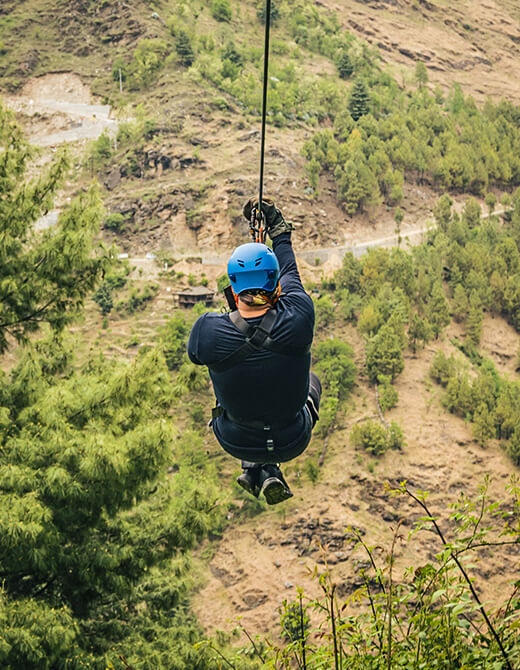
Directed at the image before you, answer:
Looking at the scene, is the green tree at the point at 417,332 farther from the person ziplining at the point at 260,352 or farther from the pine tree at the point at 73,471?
the person ziplining at the point at 260,352

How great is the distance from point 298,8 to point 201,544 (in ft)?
152

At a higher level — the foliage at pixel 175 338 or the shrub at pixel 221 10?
the shrub at pixel 221 10

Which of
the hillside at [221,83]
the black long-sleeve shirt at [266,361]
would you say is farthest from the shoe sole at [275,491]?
the hillside at [221,83]

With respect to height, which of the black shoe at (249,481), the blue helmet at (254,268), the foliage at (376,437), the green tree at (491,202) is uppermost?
the blue helmet at (254,268)

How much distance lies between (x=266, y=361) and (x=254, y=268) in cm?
32

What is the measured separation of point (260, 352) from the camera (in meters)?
2.26

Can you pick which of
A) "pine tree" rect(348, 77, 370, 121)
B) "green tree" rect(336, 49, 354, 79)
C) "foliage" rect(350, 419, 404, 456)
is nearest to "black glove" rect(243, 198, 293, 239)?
"foliage" rect(350, 419, 404, 456)

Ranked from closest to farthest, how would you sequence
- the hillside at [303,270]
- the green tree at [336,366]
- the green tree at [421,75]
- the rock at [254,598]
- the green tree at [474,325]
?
the hillside at [303,270] < the rock at [254,598] < the green tree at [336,366] < the green tree at [474,325] < the green tree at [421,75]

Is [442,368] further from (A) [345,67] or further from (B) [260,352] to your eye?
(A) [345,67]

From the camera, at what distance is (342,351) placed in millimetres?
24531

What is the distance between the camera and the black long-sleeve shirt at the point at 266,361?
2.23 metres

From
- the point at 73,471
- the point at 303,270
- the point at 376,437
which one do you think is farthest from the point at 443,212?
the point at 73,471

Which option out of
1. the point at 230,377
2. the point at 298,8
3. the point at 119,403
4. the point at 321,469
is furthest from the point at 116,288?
the point at 298,8

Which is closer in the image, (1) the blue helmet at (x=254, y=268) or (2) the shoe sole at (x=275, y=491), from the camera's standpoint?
(1) the blue helmet at (x=254, y=268)
